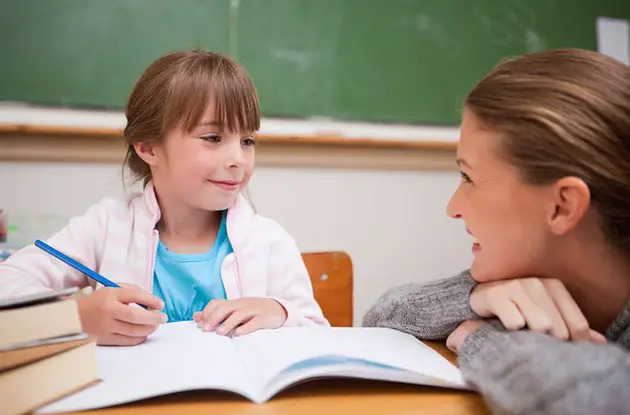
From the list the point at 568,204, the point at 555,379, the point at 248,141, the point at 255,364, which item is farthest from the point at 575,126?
the point at 248,141

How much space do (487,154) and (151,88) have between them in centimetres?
71

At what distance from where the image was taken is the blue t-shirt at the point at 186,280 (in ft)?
3.80

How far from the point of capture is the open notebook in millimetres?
517

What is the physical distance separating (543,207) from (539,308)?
0.37ft

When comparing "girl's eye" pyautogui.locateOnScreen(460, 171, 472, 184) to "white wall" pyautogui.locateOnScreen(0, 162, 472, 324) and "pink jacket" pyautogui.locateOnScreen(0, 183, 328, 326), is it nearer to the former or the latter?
"pink jacket" pyautogui.locateOnScreen(0, 183, 328, 326)

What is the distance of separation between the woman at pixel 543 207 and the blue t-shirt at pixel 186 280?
19.9 inches

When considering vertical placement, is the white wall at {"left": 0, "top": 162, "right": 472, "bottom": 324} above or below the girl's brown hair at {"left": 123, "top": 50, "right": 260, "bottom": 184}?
below

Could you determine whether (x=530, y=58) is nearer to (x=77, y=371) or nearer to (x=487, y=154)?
(x=487, y=154)

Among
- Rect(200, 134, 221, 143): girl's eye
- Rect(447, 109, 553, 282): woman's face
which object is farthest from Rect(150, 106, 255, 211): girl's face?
Rect(447, 109, 553, 282): woman's face

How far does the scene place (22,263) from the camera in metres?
1.03

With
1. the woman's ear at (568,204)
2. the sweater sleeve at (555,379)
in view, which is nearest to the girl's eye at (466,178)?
the woman's ear at (568,204)

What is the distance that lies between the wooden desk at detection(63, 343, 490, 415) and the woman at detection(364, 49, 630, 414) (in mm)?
33

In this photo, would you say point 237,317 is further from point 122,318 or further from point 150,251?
point 150,251

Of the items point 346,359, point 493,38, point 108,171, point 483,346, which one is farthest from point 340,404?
point 493,38
